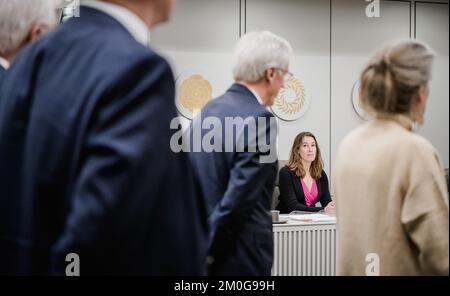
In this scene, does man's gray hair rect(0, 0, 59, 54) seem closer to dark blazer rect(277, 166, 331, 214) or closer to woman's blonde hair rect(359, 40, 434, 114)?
woman's blonde hair rect(359, 40, 434, 114)

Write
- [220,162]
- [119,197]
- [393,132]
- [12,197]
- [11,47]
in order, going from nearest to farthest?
1. [119,197]
2. [12,197]
3. [393,132]
4. [11,47]
5. [220,162]

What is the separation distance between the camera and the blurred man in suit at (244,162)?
5.25 feet

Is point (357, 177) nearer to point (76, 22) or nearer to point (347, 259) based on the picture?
point (347, 259)

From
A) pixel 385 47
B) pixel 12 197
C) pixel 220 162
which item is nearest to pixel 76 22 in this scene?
pixel 12 197

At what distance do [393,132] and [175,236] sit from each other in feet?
1.83

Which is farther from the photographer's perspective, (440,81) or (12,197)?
(440,81)

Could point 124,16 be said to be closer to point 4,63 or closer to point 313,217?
point 4,63

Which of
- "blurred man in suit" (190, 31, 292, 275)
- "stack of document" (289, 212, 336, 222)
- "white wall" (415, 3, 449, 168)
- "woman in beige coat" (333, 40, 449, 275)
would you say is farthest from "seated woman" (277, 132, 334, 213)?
"woman in beige coat" (333, 40, 449, 275)

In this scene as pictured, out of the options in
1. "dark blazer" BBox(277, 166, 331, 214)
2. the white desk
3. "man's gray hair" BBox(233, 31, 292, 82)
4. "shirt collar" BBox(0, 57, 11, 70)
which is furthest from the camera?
"dark blazer" BBox(277, 166, 331, 214)

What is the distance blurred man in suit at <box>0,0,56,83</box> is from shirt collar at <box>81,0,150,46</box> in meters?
0.41

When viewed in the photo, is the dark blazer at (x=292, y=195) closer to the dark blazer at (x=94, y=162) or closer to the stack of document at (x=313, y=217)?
the stack of document at (x=313, y=217)

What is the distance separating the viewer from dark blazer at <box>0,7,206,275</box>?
0.69m

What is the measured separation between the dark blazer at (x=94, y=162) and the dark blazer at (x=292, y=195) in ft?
9.44
